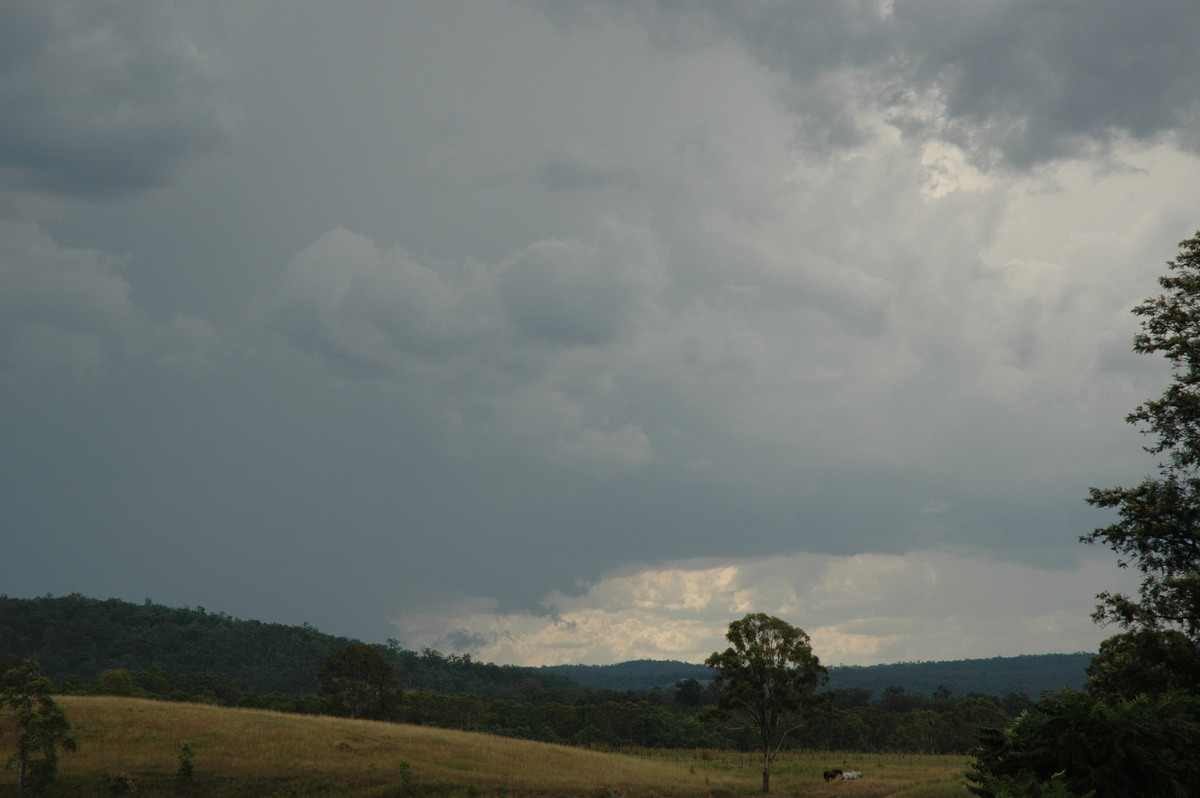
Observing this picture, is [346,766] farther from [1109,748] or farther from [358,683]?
[358,683]

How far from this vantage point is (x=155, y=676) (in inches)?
4966

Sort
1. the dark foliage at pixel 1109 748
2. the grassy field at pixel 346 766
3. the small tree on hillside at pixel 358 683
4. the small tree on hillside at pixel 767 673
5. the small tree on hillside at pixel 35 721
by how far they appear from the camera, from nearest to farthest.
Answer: the dark foliage at pixel 1109 748, the small tree on hillside at pixel 35 721, the grassy field at pixel 346 766, the small tree on hillside at pixel 767 673, the small tree on hillside at pixel 358 683

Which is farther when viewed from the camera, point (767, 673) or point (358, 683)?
point (358, 683)

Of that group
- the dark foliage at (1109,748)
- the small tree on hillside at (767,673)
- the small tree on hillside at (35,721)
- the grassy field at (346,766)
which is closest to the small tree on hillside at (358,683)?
the grassy field at (346,766)

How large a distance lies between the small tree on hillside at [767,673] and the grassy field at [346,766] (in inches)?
187

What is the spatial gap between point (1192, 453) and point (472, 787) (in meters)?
34.4

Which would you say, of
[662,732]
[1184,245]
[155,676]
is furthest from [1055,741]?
[155,676]

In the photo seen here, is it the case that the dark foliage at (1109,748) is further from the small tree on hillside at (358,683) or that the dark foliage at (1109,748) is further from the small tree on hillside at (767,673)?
the small tree on hillside at (358,683)

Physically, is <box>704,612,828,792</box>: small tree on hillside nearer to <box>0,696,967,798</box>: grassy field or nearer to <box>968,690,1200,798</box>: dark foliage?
<box>0,696,967,798</box>: grassy field

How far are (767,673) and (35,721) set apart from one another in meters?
40.0

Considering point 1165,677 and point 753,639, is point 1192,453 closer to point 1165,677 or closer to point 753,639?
point 1165,677

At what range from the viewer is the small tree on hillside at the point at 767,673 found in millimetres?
57781

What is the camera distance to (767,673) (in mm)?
57844

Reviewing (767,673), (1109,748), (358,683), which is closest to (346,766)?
(767,673)
